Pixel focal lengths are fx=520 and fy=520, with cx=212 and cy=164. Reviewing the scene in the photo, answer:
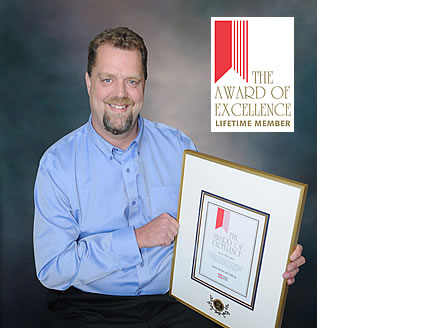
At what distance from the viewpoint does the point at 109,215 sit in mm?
2242

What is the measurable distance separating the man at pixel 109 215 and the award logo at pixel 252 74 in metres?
0.40

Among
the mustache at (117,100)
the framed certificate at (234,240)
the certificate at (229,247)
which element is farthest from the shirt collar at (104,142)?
the certificate at (229,247)

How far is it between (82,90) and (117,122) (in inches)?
14.5

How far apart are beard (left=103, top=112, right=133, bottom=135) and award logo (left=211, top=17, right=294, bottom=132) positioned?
1.53 ft

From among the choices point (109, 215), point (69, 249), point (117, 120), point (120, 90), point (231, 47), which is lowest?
point (69, 249)

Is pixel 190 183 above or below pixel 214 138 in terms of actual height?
below
